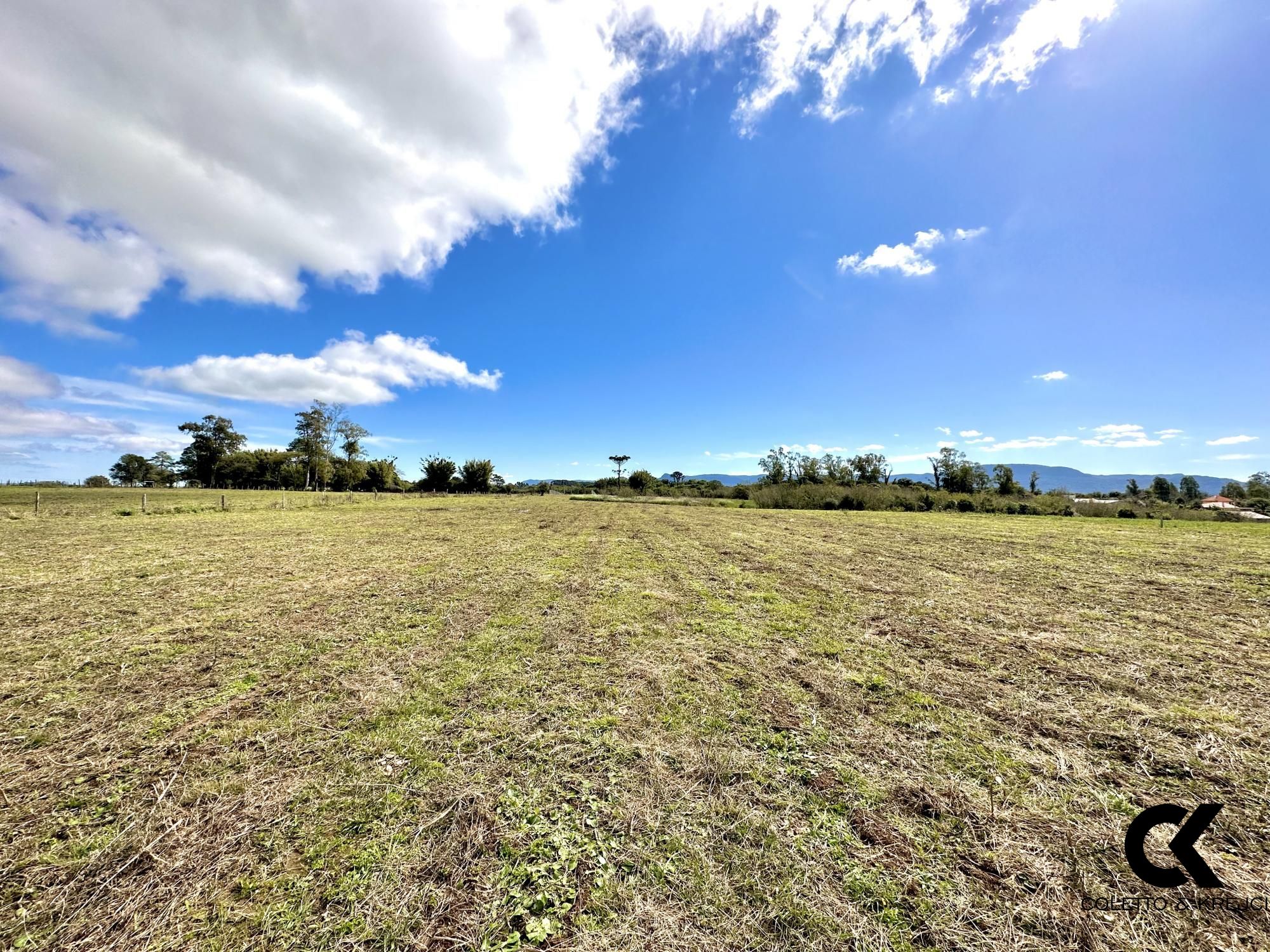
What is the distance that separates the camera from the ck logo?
1.93 m

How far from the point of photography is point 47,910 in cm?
204

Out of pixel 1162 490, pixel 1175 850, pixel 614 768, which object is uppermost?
pixel 1162 490

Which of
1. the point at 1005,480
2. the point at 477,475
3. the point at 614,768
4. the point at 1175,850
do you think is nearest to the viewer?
the point at 1175,850

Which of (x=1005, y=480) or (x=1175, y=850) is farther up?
(x=1005, y=480)

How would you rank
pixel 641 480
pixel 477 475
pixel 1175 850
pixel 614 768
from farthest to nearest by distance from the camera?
1. pixel 641 480
2. pixel 477 475
3. pixel 614 768
4. pixel 1175 850

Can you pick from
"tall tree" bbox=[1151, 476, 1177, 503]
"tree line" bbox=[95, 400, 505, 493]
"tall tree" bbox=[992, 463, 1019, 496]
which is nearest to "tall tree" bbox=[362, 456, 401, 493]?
"tree line" bbox=[95, 400, 505, 493]

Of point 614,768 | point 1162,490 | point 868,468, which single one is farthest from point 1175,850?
point 1162,490

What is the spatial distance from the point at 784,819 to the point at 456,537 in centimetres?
1413

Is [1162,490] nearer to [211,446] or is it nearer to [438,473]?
[438,473]

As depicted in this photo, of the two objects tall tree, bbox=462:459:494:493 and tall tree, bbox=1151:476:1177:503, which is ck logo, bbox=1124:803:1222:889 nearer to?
tall tree, bbox=462:459:494:493

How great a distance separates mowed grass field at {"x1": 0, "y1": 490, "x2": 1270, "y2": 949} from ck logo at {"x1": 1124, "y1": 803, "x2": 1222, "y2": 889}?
0.14m

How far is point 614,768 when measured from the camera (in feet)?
10.3

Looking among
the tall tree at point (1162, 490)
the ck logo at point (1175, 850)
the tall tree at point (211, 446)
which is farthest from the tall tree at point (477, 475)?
the tall tree at point (1162, 490)

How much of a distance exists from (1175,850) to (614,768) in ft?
9.82
